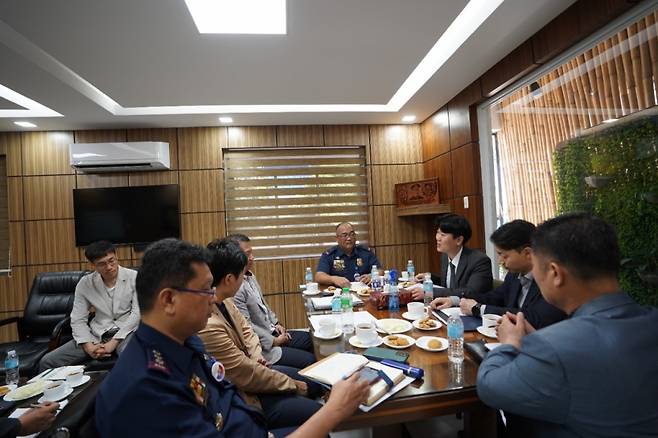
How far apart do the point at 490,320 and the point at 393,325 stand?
1.68 feet

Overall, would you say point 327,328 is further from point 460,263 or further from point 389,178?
point 389,178

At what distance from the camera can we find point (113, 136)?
4.09 metres

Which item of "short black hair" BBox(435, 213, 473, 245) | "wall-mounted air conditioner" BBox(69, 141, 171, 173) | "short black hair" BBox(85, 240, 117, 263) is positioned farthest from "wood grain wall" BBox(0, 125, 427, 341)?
"short black hair" BBox(435, 213, 473, 245)

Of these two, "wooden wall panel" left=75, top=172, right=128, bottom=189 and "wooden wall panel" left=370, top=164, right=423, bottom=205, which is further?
"wooden wall panel" left=370, top=164, right=423, bottom=205

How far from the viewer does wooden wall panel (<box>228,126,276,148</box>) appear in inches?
170

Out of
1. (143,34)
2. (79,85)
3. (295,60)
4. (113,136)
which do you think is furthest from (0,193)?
(295,60)

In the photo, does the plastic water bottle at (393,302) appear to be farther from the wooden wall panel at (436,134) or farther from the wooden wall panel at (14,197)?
the wooden wall panel at (14,197)

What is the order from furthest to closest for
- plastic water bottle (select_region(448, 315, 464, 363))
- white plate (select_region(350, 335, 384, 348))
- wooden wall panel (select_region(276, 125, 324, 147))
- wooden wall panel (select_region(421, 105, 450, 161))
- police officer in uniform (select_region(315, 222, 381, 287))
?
wooden wall panel (select_region(276, 125, 324, 147)), wooden wall panel (select_region(421, 105, 450, 161)), police officer in uniform (select_region(315, 222, 381, 287)), white plate (select_region(350, 335, 384, 348)), plastic water bottle (select_region(448, 315, 464, 363))

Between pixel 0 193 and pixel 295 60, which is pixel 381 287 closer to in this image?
pixel 295 60

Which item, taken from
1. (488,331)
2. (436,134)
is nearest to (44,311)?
(488,331)

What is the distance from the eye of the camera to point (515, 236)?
65.5 inches

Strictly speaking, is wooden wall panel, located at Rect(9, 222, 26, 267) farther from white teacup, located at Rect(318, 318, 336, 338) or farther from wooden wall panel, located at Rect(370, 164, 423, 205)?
wooden wall panel, located at Rect(370, 164, 423, 205)

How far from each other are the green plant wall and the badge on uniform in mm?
2574

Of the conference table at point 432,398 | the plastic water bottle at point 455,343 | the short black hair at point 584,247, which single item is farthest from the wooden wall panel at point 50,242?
the short black hair at point 584,247
